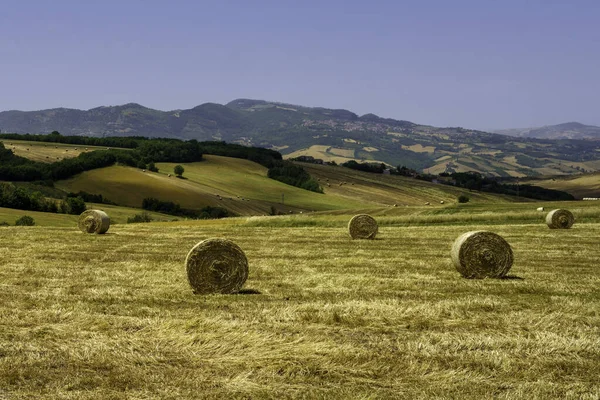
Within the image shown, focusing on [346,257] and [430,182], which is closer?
[346,257]

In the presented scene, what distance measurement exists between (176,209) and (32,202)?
64.8 feet

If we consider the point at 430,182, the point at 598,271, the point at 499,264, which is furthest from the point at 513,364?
the point at 430,182

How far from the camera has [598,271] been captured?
20.1 m

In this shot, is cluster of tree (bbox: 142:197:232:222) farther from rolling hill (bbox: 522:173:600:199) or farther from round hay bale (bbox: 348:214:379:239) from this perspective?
rolling hill (bbox: 522:173:600:199)

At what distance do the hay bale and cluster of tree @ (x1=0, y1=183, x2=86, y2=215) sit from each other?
49272mm

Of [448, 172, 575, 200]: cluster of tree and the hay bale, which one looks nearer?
the hay bale

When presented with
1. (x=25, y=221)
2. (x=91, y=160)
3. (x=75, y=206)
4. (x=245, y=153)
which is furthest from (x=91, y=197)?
(x=245, y=153)

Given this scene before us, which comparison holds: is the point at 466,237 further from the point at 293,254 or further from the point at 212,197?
the point at 212,197

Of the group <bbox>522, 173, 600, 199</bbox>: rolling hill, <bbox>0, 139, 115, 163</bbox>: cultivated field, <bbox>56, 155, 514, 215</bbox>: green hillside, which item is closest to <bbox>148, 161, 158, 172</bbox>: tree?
<bbox>56, 155, 514, 215</bbox>: green hillside

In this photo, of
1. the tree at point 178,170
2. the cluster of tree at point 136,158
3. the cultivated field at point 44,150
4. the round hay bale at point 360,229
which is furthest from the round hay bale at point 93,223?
the cultivated field at point 44,150

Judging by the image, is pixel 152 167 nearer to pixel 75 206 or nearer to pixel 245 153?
pixel 245 153

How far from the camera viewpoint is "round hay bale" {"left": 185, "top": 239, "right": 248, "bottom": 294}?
1644 centimetres

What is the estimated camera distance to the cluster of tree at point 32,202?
60.0 metres

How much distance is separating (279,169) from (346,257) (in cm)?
9558
